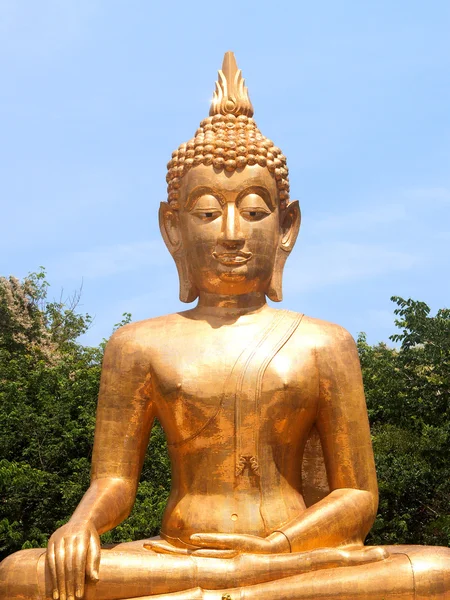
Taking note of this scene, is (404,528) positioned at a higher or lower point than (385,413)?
lower

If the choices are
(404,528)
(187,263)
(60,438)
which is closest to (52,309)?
(60,438)

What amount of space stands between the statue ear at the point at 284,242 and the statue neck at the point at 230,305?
184mm

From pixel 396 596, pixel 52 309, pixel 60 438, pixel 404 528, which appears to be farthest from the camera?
pixel 52 309

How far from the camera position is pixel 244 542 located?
750 cm

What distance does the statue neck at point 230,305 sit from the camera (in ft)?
27.9

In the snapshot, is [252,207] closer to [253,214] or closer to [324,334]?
[253,214]

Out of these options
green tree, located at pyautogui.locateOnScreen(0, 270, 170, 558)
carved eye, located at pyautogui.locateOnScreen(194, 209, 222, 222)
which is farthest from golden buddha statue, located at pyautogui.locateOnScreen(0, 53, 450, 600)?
green tree, located at pyautogui.locateOnScreen(0, 270, 170, 558)

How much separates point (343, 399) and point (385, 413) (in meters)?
8.57

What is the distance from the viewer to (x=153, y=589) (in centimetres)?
731

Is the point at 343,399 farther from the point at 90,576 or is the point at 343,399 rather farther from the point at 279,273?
the point at 90,576

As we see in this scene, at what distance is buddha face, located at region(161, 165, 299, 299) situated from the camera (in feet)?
27.3

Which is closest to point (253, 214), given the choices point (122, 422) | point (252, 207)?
point (252, 207)

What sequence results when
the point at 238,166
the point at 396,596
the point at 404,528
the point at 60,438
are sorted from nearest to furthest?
the point at 396,596 < the point at 238,166 < the point at 404,528 < the point at 60,438

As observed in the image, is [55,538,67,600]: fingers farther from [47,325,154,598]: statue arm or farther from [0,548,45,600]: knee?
[47,325,154,598]: statue arm
